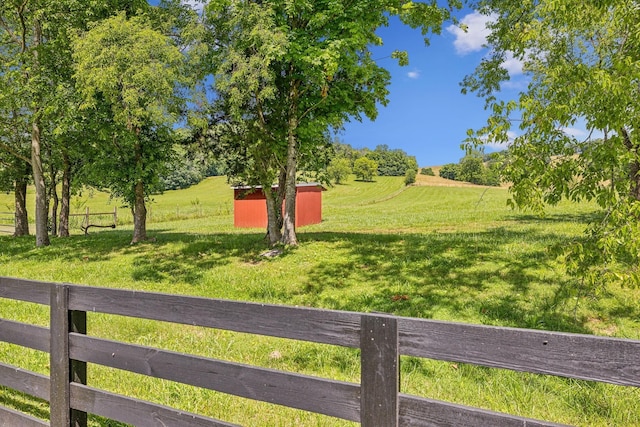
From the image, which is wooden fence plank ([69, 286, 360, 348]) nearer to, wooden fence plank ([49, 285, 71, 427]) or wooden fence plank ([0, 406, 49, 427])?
wooden fence plank ([49, 285, 71, 427])

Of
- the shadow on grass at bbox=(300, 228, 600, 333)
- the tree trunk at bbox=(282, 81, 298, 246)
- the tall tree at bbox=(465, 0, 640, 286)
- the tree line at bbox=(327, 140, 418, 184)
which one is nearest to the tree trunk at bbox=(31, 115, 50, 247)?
the tree trunk at bbox=(282, 81, 298, 246)

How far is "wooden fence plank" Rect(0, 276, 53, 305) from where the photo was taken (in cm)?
329

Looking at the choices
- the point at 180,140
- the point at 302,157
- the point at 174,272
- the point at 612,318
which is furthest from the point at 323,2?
the point at 612,318

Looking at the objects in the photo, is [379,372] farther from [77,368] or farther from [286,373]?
[77,368]

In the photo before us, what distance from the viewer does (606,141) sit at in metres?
4.09

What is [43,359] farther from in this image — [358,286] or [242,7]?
[242,7]

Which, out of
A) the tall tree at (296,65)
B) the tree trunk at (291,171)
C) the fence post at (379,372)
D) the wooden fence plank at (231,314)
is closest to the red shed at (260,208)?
the tall tree at (296,65)

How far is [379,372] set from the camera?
2102 mm

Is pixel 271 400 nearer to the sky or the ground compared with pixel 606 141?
nearer to the ground

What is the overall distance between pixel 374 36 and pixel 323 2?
247cm

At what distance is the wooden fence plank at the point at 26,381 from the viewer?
3.28 meters

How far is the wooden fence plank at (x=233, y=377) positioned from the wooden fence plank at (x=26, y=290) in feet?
1.61

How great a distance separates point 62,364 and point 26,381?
64 cm

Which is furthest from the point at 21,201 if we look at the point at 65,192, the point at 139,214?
the point at 139,214
